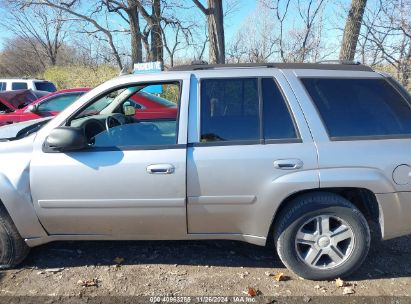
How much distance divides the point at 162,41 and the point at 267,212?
18.3 metres

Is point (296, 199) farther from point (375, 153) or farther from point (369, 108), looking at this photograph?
point (369, 108)

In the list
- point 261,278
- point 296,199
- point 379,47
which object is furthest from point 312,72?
point 379,47

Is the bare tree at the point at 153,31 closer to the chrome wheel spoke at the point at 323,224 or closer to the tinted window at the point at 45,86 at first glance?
the tinted window at the point at 45,86

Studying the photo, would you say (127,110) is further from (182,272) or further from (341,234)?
(341,234)

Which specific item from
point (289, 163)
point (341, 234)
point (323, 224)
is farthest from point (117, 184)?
point (341, 234)

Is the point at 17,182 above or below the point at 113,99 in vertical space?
below

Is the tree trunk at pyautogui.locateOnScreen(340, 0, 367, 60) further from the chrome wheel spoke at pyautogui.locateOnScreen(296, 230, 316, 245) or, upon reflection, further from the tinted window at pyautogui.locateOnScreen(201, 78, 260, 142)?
the chrome wheel spoke at pyautogui.locateOnScreen(296, 230, 316, 245)

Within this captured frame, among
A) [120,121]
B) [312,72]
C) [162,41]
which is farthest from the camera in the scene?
[162,41]

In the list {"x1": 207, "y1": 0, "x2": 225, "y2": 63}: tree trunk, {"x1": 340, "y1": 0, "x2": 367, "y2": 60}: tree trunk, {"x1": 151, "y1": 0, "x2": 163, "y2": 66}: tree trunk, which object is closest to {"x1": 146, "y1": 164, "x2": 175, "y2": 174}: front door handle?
{"x1": 207, "y1": 0, "x2": 225, "y2": 63}: tree trunk

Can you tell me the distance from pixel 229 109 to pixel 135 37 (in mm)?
16919

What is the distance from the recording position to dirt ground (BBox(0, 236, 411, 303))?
3183 mm

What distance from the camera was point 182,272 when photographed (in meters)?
3.48

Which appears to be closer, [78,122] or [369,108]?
[369,108]

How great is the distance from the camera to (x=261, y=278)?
132 inches
